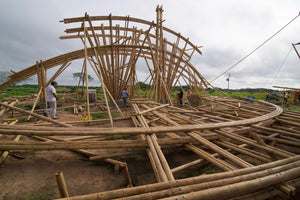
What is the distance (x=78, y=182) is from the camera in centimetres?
237

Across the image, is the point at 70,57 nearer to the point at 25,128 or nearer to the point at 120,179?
the point at 25,128

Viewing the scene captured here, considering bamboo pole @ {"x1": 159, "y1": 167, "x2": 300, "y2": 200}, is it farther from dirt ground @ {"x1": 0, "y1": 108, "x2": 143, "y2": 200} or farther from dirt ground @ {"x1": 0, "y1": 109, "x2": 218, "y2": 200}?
dirt ground @ {"x1": 0, "y1": 108, "x2": 143, "y2": 200}

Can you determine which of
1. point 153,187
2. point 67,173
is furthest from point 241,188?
point 67,173

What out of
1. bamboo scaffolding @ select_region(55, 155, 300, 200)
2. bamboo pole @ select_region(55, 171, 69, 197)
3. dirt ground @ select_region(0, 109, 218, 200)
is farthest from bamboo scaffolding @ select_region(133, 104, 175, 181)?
bamboo pole @ select_region(55, 171, 69, 197)

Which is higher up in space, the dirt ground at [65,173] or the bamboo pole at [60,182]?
the bamboo pole at [60,182]

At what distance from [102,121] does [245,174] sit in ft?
16.0

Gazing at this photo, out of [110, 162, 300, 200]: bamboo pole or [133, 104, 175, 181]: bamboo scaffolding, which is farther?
[133, 104, 175, 181]: bamboo scaffolding

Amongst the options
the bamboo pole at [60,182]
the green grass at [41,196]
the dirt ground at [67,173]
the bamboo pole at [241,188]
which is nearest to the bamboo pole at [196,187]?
the bamboo pole at [241,188]

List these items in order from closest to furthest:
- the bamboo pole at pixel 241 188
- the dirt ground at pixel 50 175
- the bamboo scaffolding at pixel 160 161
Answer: the bamboo pole at pixel 241 188, the bamboo scaffolding at pixel 160 161, the dirt ground at pixel 50 175

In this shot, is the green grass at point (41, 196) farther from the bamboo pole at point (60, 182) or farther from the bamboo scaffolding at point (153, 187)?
the bamboo scaffolding at point (153, 187)

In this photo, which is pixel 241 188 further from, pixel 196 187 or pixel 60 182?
pixel 60 182

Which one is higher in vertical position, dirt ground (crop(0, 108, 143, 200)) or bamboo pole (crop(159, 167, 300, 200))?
bamboo pole (crop(159, 167, 300, 200))

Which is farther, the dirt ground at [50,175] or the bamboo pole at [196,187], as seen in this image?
the dirt ground at [50,175]

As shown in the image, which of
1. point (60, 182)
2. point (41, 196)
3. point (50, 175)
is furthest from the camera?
point (50, 175)
